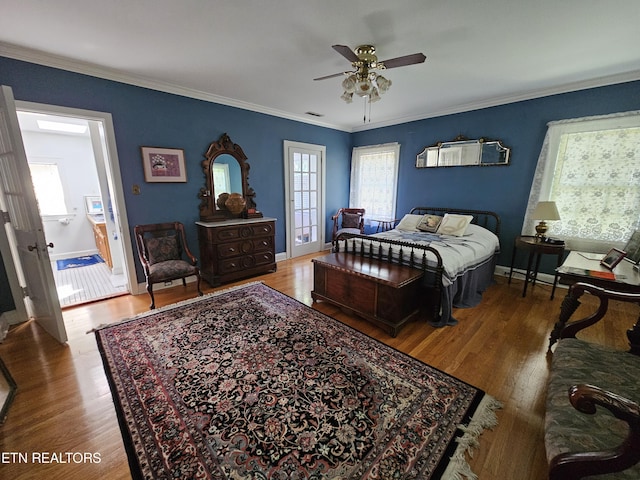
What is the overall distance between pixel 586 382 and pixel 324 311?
6.69ft

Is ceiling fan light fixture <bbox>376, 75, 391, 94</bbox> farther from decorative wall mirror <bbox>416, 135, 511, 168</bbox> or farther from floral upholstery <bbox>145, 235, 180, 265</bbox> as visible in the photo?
floral upholstery <bbox>145, 235, 180, 265</bbox>

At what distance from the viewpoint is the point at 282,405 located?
162 centimetres

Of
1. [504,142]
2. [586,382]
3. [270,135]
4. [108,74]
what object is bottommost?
[586,382]

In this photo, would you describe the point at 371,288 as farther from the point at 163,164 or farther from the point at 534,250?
the point at 163,164

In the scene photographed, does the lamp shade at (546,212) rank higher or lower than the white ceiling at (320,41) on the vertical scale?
lower

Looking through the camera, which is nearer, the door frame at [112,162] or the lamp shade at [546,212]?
the door frame at [112,162]

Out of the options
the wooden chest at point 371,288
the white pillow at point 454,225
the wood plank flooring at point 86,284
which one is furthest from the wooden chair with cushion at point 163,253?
the white pillow at point 454,225

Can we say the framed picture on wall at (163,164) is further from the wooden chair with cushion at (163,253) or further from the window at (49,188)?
the window at (49,188)

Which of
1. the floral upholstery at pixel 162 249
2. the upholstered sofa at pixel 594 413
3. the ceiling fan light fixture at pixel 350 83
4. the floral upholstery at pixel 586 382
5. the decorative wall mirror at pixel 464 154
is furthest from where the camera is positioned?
the decorative wall mirror at pixel 464 154

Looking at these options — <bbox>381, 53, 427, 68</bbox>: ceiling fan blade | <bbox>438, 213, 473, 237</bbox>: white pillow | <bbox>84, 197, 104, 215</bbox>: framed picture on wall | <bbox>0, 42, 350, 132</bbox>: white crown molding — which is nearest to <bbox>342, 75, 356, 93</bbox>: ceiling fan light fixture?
<bbox>381, 53, 427, 68</bbox>: ceiling fan blade

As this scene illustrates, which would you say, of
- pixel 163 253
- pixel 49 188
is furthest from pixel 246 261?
pixel 49 188

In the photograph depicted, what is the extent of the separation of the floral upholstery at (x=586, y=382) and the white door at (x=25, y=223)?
337 centimetres

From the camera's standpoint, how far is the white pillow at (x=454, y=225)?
139 inches

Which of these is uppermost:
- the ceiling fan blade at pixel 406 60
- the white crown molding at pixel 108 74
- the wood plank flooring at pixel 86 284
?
the white crown molding at pixel 108 74
